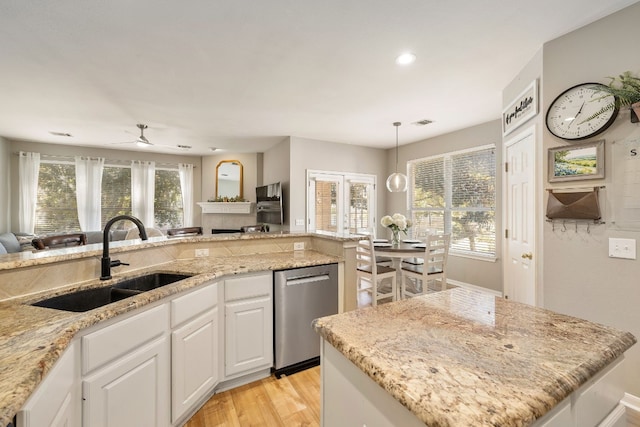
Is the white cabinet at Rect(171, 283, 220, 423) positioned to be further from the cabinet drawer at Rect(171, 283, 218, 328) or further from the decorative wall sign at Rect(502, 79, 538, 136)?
the decorative wall sign at Rect(502, 79, 538, 136)

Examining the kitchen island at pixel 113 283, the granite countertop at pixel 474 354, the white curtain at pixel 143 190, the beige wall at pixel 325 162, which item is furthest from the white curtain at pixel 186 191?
the granite countertop at pixel 474 354

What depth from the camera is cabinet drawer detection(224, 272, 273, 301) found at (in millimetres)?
2045

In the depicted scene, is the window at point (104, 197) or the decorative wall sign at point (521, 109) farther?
the window at point (104, 197)

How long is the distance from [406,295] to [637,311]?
7.23ft

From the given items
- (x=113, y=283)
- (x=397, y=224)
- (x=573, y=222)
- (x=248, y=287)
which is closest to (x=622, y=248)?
(x=573, y=222)

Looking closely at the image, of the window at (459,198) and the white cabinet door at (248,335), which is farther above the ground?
the window at (459,198)

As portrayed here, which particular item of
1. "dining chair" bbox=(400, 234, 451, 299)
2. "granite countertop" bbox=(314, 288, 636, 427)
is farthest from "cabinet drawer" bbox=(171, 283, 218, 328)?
"dining chair" bbox=(400, 234, 451, 299)

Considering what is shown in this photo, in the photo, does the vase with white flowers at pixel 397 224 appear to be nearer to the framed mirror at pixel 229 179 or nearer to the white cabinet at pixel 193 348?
the white cabinet at pixel 193 348

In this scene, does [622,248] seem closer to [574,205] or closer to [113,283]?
[574,205]

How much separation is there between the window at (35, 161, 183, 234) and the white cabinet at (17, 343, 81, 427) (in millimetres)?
6029

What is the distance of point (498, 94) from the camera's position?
3246 mm

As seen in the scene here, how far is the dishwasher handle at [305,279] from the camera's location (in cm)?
224

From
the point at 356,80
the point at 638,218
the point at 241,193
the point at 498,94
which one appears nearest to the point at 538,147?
the point at 638,218

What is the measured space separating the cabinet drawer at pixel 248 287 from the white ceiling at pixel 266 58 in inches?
72.1
